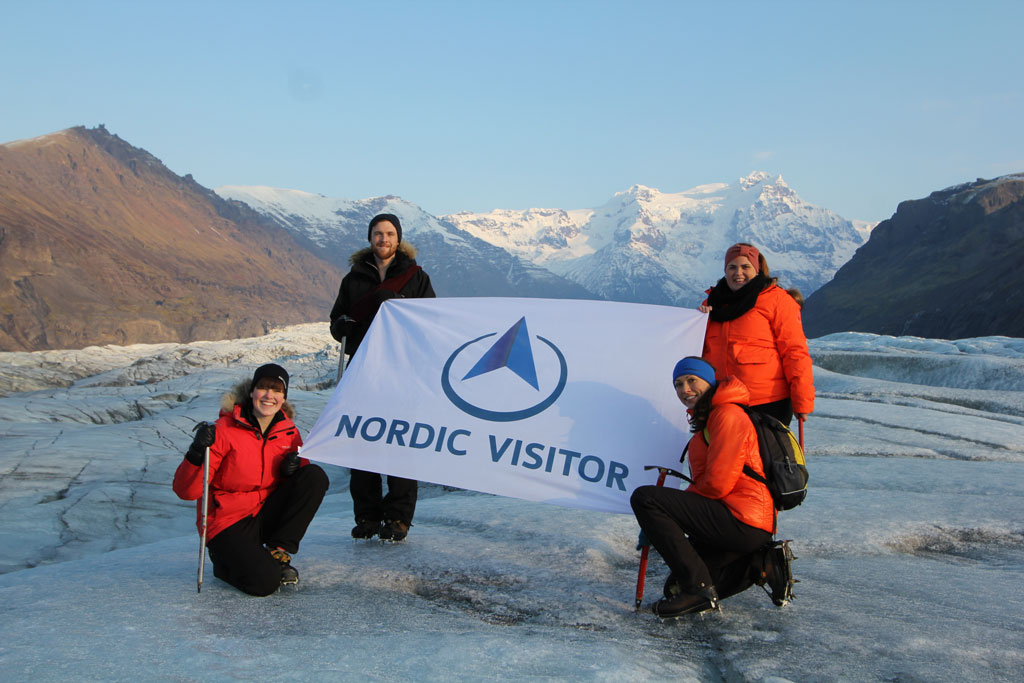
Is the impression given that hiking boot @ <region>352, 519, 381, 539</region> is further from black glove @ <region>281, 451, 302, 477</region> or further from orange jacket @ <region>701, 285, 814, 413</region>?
orange jacket @ <region>701, 285, 814, 413</region>

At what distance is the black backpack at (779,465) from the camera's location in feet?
14.9

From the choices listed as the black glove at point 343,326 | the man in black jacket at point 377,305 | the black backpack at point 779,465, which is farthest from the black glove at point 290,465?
the black backpack at point 779,465

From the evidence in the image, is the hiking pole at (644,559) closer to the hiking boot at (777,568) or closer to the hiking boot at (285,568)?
the hiking boot at (777,568)

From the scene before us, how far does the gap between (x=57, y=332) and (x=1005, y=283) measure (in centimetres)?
14607

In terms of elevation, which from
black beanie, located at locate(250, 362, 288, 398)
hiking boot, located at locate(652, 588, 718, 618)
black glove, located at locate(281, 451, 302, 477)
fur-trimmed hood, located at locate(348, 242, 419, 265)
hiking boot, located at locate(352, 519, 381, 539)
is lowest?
hiking boot, located at locate(352, 519, 381, 539)

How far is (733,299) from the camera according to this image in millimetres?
5469

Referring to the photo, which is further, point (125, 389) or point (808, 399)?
point (125, 389)

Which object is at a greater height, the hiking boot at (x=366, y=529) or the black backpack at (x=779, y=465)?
the black backpack at (x=779, y=465)

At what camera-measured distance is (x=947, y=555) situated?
6105 millimetres

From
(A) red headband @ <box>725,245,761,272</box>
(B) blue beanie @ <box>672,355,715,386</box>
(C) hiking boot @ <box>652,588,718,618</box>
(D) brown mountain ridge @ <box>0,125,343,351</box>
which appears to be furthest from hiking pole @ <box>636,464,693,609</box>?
(D) brown mountain ridge @ <box>0,125,343,351</box>

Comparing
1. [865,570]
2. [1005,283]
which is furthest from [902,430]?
[1005,283]

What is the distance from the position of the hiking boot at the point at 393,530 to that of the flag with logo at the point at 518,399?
Answer: 2.32ft

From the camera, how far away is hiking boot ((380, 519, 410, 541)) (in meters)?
6.05

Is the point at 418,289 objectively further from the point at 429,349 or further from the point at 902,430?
the point at 902,430
